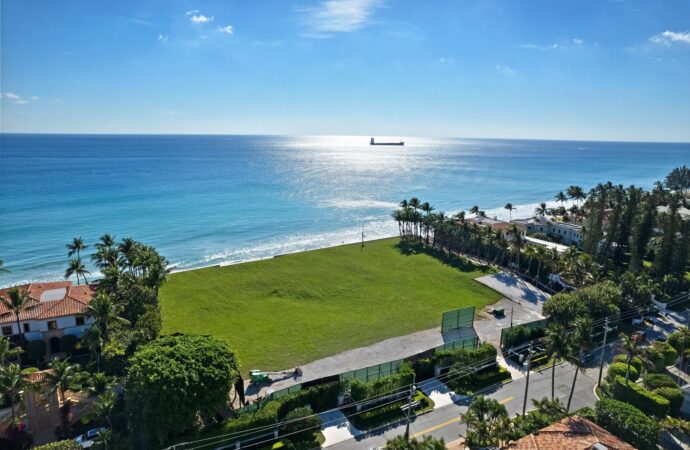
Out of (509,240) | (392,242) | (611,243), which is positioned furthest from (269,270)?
(611,243)

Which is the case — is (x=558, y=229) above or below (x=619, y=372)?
above

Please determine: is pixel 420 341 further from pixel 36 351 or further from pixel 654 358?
pixel 36 351

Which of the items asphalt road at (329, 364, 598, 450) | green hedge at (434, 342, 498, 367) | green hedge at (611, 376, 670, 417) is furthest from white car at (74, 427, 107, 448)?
green hedge at (611, 376, 670, 417)

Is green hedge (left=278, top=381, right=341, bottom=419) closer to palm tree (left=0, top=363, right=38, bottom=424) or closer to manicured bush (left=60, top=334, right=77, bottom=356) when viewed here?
palm tree (left=0, top=363, right=38, bottom=424)

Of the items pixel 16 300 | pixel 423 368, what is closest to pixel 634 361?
pixel 423 368

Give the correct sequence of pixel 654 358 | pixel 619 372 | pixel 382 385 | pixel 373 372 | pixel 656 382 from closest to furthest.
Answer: pixel 382 385 → pixel 656 382 → pixel 373 372 → pixel 619 372 → pixel 654 358

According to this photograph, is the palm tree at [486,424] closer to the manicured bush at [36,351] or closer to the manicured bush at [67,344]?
the manicured bush at [67,344]

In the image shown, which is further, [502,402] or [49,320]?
[49,320]
